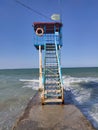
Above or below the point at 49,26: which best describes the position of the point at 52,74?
below

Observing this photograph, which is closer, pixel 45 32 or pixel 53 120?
pixel 53 120

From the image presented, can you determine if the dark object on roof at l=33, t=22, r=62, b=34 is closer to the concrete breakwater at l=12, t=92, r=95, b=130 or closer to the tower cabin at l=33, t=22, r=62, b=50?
the tower cabin at l=33, t=22, r=62, b=50

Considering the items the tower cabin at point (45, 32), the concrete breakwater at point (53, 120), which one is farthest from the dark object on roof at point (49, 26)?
the concrete breakwater at point (53, 120)

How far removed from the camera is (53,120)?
6.74 m

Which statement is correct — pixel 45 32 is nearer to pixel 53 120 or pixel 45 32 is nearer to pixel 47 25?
pixel 47 25

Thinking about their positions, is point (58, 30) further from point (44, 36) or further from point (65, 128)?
point (65, 128)

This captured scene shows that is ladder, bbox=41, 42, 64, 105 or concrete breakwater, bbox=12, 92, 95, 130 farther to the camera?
ladder, bbox=41, 42, 64, 105

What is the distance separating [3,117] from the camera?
9.91 meters

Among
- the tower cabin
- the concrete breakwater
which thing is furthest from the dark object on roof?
the concrete breakwater

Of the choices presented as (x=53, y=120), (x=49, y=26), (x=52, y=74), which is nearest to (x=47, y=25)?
(x=49, y=26)

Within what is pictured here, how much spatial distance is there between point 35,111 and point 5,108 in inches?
175

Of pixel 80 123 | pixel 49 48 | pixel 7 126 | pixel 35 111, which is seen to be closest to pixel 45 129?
pixel 80 123

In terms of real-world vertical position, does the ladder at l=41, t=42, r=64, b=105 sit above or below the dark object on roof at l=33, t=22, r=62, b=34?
below

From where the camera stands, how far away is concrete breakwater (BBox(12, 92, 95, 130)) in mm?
5980
